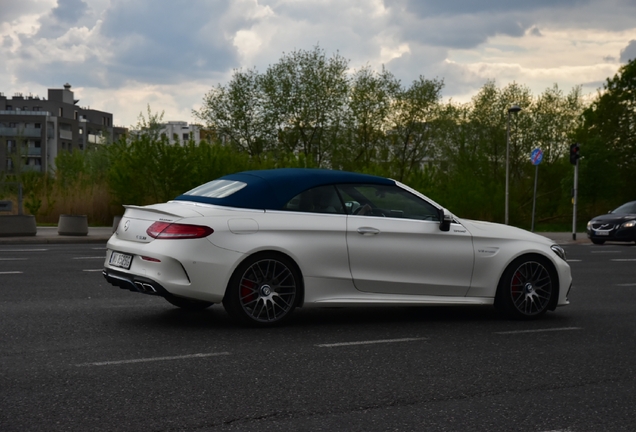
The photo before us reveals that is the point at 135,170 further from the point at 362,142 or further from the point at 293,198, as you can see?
the point at 362,142

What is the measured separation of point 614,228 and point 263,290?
75.3 feet

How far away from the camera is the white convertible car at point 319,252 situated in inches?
325

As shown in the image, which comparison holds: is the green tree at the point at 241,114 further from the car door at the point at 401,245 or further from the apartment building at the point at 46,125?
the apartment building at the point at 46,125

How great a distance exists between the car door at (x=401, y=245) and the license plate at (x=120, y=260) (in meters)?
2.11

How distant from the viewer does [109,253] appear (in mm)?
8961

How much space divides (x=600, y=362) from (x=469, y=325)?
84.8 inches

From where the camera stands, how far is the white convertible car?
8.26m

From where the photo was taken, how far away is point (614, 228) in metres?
29.1

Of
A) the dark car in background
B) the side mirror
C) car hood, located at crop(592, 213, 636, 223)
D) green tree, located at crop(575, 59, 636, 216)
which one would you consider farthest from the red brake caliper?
green tree, located at crop(575, 59, 636, 216)

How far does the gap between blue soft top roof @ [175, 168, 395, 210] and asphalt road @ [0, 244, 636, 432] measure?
1.22m

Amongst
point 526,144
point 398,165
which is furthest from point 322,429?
point 526,144

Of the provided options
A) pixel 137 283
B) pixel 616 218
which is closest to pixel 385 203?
pixel 137 283

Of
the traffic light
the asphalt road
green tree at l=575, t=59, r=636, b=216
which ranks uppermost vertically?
green tree at l=575, t=59, r=636, b=216

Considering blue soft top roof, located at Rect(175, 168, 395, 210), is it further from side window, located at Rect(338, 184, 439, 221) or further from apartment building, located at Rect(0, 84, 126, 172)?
apartment building, located at Rect(0, 84, 126, 172)
